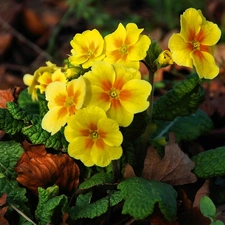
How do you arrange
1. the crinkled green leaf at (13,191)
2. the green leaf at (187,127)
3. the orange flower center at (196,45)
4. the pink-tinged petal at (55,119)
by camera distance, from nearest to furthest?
the pink-tinged petal at (55,119) → the orange flower center at (196,45) → the crinkled green leaf at (13,191) → the green leaf at (187,127)

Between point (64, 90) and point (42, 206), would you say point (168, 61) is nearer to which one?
point (64, 90)

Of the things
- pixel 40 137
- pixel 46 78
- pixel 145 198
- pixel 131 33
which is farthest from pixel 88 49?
pixel 145 198

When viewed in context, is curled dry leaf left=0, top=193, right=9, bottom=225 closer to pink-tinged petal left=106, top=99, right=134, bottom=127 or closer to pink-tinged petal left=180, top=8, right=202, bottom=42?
pink-tinged petal left=106, top=99, right=134, bottom=127

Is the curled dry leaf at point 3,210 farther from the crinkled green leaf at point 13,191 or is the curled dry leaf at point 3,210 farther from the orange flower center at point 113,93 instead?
the orange flower center at point 113,93

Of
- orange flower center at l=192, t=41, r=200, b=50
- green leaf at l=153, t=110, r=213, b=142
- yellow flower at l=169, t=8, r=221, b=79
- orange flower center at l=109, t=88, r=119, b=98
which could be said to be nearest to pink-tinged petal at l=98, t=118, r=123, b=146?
orange flower center at l=109, t=88, r=119, b=98

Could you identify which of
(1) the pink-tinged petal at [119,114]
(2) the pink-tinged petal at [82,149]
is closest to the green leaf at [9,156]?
(2) the pink-tinged petal at [82,149]

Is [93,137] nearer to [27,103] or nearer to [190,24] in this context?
[190,24]
